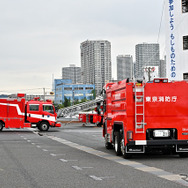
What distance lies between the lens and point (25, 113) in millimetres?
39844

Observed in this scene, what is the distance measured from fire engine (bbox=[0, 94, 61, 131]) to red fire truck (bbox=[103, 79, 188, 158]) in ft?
79.7

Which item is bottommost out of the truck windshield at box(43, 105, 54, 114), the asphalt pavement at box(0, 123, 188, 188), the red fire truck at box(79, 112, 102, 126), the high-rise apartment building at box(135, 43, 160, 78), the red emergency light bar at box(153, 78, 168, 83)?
the asphalt pavement at box(0, 123, 188, 188)

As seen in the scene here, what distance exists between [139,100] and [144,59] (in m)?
109

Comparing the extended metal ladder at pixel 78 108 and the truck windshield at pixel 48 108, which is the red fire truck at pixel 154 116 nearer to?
the truck windshield at pixel 48 108

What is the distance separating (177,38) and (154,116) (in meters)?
33.3

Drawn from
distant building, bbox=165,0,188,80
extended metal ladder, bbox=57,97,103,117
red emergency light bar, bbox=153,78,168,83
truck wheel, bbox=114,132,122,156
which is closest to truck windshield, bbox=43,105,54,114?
distant building, bbox=165,0,188,80

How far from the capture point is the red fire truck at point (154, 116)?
14.6 metres

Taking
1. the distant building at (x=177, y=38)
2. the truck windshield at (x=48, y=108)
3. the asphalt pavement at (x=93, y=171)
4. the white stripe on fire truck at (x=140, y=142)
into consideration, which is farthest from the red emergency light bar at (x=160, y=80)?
the distant building at (x=177, y=38)

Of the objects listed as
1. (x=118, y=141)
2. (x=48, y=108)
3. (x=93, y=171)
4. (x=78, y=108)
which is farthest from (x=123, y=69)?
(x=93, y=171)

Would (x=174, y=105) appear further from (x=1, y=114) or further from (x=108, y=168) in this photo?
(x=1, y=114)

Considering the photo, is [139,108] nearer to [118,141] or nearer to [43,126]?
[118,141]

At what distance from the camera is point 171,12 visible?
1873 inches

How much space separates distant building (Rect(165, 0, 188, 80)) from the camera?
150ft

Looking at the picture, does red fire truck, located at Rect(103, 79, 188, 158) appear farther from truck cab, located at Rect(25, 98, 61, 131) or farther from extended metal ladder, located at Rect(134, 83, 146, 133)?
truck cab, located at Rect(25, 98, 61, 131)
